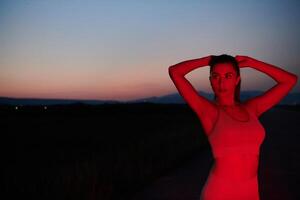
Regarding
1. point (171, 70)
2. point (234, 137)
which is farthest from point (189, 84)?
point (234, 137)

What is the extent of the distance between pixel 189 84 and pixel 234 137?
56cm

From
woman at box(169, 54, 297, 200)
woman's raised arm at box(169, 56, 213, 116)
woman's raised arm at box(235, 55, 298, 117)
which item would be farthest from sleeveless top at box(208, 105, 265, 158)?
woman's raised arm at box(235, 55, 298, 117)

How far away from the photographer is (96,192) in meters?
7.74

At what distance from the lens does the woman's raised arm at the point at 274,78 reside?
3133 millimetres

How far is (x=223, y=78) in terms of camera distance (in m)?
2.94

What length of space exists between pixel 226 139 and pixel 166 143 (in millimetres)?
12703

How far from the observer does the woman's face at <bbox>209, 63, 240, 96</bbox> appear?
2.93 meters

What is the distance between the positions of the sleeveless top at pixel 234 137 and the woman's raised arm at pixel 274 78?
34cm

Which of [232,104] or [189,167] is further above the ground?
[232,104]

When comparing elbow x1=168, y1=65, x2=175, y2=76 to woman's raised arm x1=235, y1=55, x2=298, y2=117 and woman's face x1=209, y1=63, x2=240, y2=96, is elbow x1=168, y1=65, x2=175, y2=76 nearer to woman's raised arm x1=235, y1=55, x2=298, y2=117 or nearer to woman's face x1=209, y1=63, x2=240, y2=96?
woman's face x1=209, y1=63, x2=240, y2=96

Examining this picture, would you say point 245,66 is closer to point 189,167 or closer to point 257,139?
point 257,139

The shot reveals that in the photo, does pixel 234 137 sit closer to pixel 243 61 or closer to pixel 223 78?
pixel 223 78

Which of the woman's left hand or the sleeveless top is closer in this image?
the sleeveless top

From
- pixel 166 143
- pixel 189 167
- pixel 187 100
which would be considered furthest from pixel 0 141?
pixel 187 100
